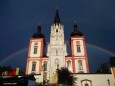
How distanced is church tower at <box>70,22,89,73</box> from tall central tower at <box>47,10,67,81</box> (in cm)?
385

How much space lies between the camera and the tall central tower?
59531 millimetres

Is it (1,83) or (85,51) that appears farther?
(85,51)

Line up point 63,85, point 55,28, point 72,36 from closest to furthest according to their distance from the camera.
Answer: point 63,85 → point 72,36 → point 55,28

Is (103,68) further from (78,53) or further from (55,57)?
(55,57)

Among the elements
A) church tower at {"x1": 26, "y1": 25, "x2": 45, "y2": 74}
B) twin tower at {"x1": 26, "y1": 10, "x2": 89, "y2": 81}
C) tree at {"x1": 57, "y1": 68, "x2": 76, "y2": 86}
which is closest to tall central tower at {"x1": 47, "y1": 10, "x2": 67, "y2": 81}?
twin tower at {"x1": 26, "y1": 10, "x2": 89, "y2": 81}

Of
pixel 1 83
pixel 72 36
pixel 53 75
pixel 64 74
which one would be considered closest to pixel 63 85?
pixel 64 74

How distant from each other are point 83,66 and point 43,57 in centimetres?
1553

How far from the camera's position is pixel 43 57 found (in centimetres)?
6238

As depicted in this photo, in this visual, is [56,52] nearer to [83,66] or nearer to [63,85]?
[83,66]

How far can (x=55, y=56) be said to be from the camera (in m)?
61.4

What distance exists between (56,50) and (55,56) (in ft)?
8.72

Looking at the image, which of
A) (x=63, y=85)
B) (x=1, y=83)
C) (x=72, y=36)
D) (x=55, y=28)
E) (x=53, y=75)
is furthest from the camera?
(x=55, y=28)

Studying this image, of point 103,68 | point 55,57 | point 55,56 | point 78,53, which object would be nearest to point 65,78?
point 55,57

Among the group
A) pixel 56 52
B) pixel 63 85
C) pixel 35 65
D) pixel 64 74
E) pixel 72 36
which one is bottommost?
pixel 63 85
